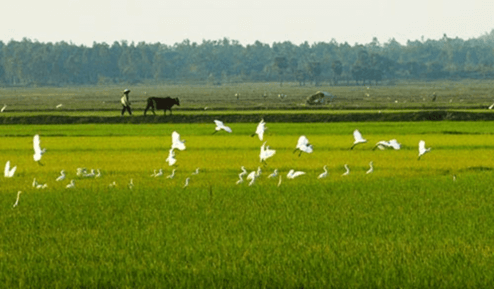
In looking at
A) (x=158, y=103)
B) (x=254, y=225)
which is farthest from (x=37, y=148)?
(x=158, y=103)

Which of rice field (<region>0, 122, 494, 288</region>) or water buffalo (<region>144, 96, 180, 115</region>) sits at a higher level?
rice field (<region>0, 122, 494, 288</region>)

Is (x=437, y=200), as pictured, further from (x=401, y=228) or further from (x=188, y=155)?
(x=188, y=155)

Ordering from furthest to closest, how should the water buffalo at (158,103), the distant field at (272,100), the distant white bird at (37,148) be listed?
the distant field at (272,100), the water buffalo at (158,103), the distant white bird at (37,148)

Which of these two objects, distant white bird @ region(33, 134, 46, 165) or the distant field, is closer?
distant white bird @ region(33, 134, 46, 165)

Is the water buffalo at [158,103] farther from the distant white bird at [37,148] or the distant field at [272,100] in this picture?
the distant white bird at [37,148]

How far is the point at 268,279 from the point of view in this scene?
6711 mm

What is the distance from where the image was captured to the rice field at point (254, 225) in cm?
682

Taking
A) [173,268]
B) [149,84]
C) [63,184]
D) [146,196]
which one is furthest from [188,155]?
[149,84]

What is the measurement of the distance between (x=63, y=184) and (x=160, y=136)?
39.7ft

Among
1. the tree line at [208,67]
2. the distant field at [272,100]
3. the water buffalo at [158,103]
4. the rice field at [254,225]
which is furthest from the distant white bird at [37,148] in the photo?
the tree line at [208,67]

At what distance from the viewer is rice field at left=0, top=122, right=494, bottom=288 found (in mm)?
6824

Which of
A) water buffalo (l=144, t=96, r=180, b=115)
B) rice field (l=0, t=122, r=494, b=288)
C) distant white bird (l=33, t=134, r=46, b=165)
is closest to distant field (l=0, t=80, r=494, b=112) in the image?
water buffalo (l=144, t=96, r=180, b=115)

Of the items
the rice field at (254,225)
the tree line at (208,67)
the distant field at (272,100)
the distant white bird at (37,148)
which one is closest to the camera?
the rice field at (254,225)

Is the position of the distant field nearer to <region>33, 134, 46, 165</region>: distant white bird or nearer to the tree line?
the tree line
